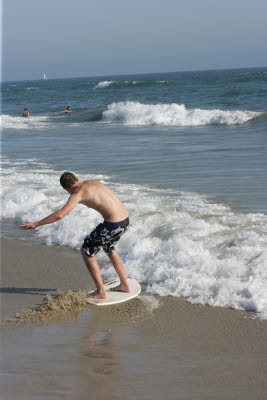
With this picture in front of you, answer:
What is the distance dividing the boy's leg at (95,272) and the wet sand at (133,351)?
202mm

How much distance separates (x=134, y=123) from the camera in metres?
25.6

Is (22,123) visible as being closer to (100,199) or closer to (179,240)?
(179,240)

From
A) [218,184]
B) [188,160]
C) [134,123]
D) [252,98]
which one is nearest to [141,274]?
[218,184]

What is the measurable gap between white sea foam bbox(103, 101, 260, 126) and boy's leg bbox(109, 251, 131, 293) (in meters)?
18.7

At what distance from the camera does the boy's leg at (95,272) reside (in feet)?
16.1

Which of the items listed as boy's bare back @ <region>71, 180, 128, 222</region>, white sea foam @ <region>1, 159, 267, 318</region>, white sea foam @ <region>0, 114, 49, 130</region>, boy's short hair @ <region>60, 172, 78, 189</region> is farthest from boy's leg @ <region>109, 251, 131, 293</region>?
white sea foam @ <region>0, 114, 49, 130</region>

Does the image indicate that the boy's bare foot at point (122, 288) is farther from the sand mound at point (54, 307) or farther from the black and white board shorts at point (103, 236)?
the black and white board shorts at point (103, 236)

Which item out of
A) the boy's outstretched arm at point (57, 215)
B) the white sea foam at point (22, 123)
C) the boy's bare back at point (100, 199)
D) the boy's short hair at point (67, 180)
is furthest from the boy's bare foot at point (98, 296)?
the white sea foam at point (22, 123)

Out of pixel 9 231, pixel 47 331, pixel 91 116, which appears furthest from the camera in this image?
pixel 91 116

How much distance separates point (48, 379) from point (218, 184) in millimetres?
6743

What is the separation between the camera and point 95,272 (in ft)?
16.3

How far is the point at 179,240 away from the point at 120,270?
4.27 feet

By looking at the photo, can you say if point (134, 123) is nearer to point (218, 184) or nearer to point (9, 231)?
point (218, 184)

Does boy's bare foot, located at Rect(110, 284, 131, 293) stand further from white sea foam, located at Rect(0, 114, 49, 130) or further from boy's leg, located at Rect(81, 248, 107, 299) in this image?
white sea foam, located at Rect(0, 114, 49, 130)
